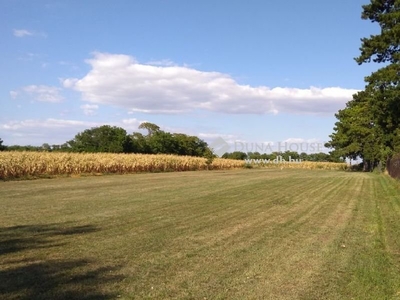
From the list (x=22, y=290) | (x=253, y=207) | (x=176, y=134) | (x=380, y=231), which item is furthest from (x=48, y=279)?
(x=176, y=134)

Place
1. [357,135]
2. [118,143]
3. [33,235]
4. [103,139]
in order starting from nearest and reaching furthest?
[33,235], [357,135], [118,143], [103,139]

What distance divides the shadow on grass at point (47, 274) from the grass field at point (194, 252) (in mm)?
12

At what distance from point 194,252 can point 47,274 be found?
2.32 meters

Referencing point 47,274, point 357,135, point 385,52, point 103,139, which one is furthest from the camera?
point 103,139

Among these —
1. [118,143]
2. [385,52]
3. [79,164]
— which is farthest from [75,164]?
[118,143]

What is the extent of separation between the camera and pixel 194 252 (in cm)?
651

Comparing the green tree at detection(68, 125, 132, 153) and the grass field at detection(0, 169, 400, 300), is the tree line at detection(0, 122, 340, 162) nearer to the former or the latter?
the green tree at detection(68, 125, 132, 153)

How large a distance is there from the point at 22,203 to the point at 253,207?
23.2 feet

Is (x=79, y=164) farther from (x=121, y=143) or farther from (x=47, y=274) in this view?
(x=121, y=143)

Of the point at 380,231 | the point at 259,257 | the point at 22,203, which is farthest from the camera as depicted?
the point at 22,203

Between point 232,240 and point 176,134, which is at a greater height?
point 176,134

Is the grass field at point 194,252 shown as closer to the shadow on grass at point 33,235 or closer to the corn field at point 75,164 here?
the shadow on grass at point 33,235

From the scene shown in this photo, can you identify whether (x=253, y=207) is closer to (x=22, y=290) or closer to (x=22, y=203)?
→ (x=22, y=203)

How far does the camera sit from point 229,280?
514cm
